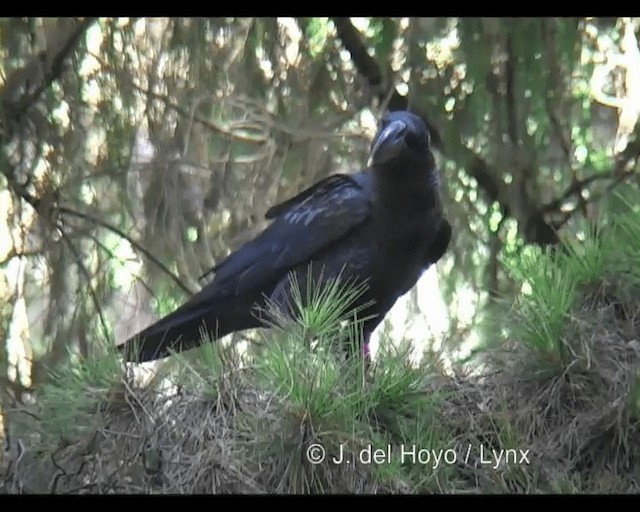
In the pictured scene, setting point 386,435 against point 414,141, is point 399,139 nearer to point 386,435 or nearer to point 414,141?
point 414,141

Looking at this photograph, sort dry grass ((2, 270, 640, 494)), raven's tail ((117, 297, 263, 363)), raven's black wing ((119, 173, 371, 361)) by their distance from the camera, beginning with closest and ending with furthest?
1. dry grass ((2, 270, 640, 494))
2. raven's tail ((117, 297, 263, 363))
3. raven's black wing ((119, 173, 371, 361))

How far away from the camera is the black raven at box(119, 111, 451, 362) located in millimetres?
1912

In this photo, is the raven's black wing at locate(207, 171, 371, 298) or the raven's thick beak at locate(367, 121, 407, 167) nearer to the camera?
the raven's thick beak at locate(367, 121, 407, 167)

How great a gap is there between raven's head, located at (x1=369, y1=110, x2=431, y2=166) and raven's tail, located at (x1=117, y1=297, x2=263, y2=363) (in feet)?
1.15

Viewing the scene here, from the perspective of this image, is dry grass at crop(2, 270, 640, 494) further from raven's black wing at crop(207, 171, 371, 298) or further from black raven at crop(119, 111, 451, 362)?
raven's black wing at crop(207, 171, 371, 298)

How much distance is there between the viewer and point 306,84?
2109 millimetres

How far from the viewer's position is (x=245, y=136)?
2.11 meters

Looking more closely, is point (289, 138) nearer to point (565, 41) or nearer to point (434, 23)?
point (434, 23)

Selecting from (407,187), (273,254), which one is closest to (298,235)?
(273,254)

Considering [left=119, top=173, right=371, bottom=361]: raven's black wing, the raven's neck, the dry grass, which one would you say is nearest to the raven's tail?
[left=119, top=173, right=371, bottom=361]: raven's black wing

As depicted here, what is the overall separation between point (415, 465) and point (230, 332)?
1.48 feet

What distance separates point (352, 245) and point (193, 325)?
31 cm

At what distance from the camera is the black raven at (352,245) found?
1.91m

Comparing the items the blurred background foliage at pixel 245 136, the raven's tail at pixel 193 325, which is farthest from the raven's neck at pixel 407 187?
the raven's tail at pixel 193 325
